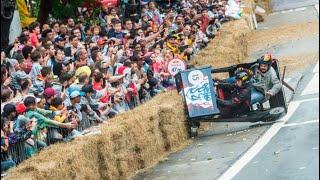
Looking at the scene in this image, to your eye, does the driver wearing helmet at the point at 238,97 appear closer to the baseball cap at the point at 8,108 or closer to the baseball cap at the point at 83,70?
the baseball cap at the point at 83,70

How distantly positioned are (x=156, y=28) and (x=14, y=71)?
1330 centimetres

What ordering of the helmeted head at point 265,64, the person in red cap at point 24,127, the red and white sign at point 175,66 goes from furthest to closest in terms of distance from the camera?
1. the red and white sign at point 175,66
2. the helmeted head at point 265,64
3. the person in red cap at point 24,127

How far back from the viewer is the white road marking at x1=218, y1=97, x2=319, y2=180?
15.9 metres

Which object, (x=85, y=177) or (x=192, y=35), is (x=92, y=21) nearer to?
(x=192, y=35)

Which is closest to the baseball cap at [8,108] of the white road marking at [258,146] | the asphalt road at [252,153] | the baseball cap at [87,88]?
the baseball cap at [87,88]

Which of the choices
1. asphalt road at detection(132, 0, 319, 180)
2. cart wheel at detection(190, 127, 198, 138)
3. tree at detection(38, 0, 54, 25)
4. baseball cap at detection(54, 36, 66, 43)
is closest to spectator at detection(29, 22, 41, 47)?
baseball cap at detection(54, 36, 66, 43)

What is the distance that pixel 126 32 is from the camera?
83.3 feet

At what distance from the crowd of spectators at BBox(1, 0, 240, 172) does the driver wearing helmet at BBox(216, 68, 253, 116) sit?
5.64 feet

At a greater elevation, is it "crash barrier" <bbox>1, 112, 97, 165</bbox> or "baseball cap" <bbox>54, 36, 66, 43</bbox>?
"baseball cap" <bbox>54, 36, 66, 43</bbox>

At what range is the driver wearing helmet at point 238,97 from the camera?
→ 21.3 meters

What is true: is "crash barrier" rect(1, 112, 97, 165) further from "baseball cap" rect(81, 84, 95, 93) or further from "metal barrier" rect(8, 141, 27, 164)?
"baseball cap" rect(81, 84, 95, 93)

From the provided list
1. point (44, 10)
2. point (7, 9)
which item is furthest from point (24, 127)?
point (44, 10)

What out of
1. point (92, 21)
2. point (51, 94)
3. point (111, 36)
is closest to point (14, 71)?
point (51, 94)

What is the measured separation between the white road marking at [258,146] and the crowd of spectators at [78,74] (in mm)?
2714
